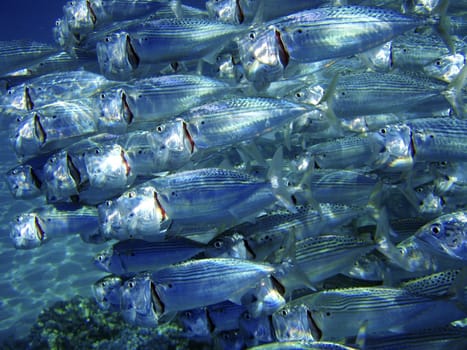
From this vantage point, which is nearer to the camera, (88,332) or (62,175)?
(62,175)

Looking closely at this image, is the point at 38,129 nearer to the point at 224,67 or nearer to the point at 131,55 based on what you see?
the point at 131,55

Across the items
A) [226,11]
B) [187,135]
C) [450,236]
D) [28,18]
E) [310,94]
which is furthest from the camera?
[28,18]

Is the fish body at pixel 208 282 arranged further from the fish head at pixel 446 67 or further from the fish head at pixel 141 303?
the fish head at pixel 446 67

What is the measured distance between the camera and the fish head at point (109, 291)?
13.4 ft

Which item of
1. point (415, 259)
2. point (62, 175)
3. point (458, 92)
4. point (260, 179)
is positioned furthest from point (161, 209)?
point (458, 92)

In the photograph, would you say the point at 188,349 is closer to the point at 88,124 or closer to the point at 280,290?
the point at 280,290

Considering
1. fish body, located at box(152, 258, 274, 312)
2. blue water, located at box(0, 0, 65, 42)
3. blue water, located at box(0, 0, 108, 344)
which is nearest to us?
fish body, located at box(152, 258, 274, 312)

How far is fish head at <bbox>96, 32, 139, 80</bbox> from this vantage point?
357 cm

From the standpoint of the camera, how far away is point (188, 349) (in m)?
4.80

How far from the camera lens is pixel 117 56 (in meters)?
3.60

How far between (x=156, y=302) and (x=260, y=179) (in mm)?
1318

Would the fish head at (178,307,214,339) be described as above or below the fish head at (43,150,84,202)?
below

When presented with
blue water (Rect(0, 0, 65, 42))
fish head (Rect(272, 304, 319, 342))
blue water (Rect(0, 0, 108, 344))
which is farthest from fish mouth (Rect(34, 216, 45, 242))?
blue water (Rect(0, 0, 65, 42))

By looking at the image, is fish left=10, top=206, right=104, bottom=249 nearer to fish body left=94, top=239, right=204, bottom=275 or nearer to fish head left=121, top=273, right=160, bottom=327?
fish body left=94, top=239, right=204, bottom=275
